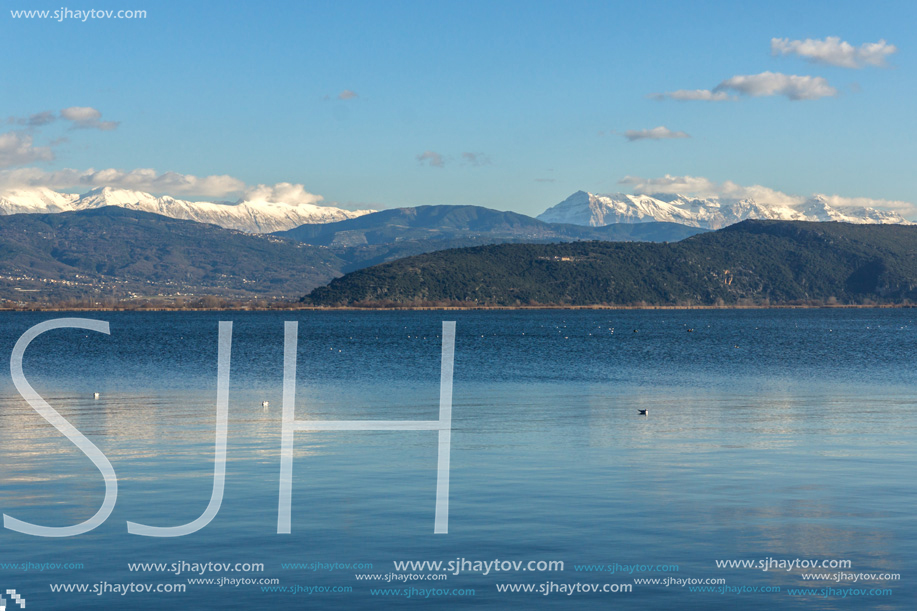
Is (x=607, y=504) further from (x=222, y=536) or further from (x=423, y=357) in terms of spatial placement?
(x=423, y=357)

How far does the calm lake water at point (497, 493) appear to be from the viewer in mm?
16531

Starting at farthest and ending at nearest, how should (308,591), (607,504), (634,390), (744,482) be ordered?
(634,390)
(744,482)
(607,504)
(308,591)

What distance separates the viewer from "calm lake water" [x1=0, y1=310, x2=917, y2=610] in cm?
1653

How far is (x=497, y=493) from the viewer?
77.3ft

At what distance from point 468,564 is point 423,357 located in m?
70.4

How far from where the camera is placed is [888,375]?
2470 inches

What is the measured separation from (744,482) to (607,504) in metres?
4.73

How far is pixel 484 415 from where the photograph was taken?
4041 centimetres

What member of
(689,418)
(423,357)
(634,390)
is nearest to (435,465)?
(689,418)

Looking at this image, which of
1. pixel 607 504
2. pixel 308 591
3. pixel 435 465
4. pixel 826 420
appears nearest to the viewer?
pixel 308 591

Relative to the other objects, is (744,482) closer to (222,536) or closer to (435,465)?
(435,465)

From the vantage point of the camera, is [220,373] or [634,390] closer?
[634,390]

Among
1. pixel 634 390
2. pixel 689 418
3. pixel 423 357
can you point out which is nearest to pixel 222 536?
pixel 689 418

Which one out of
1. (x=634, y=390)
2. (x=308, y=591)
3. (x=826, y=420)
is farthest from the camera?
(x=634, y=390)
